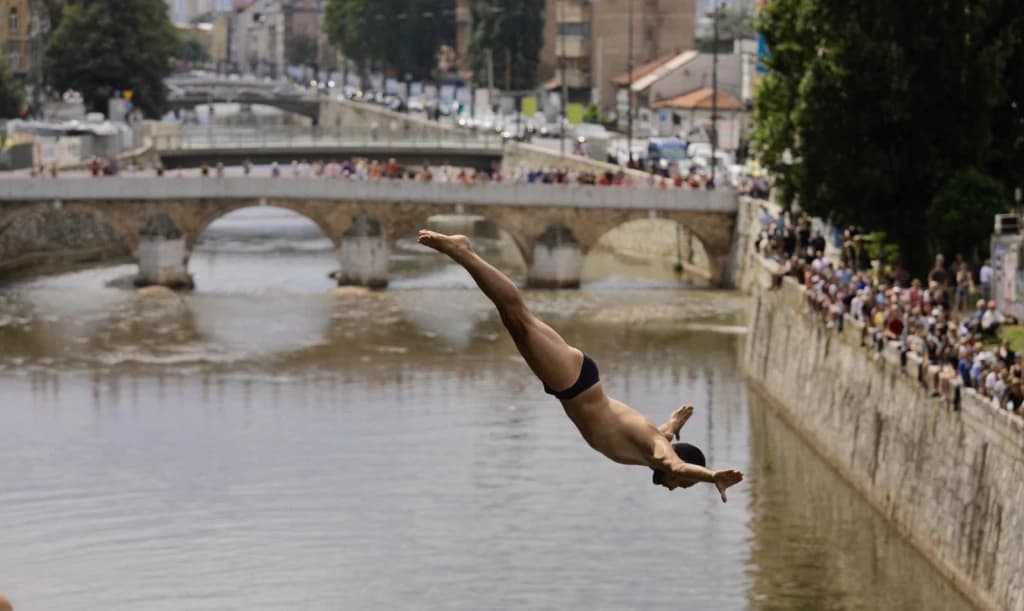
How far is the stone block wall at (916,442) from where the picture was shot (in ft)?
126

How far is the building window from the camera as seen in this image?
152750mm

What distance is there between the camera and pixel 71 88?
129 meters

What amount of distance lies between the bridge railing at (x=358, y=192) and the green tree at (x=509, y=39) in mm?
64333

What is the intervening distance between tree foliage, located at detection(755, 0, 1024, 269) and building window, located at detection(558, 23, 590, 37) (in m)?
92.3

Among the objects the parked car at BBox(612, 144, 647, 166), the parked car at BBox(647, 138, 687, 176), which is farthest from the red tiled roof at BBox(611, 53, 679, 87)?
the parked car at BBox(647, 138, 687, 176)

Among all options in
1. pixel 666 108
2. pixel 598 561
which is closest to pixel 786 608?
pixel 598 561

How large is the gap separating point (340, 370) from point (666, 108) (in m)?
65.2

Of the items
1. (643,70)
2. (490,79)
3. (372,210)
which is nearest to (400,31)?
(490,79)

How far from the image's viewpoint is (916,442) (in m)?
44.6

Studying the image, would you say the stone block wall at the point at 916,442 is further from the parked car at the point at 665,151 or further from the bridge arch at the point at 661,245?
the parked car at the point at 665,151

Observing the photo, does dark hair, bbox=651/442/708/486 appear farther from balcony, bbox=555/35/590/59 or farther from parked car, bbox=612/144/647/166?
balcony, bbox=555/35/590/59

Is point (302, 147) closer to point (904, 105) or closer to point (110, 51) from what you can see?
point (110, 51)

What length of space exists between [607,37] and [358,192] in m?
67.9

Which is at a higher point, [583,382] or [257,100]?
[257,100]
